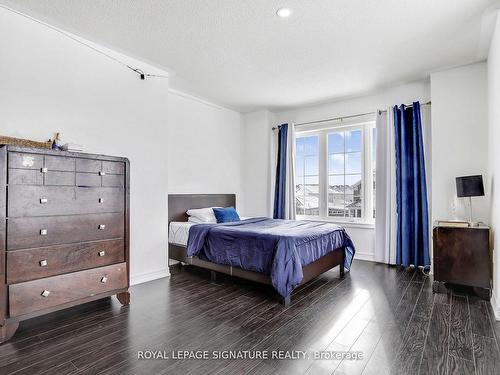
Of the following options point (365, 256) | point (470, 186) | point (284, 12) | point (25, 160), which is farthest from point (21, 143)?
point (365, 256)

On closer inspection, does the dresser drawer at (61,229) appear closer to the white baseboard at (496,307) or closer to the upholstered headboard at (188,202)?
the upholstered headboard at (188,202)

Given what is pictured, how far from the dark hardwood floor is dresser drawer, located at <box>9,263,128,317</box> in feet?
0.70

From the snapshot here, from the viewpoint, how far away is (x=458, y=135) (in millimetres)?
3732

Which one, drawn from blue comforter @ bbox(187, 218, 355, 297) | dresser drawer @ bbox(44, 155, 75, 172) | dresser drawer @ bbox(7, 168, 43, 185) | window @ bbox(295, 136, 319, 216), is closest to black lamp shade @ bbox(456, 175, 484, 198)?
blue comforter @ bbox(187, 218, 355, 297)

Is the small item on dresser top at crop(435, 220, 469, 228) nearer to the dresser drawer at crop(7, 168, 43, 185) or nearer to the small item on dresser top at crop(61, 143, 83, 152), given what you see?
the small item on dresser top at crop(61, 143, 83, 152)

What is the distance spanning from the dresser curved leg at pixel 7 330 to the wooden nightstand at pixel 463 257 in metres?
3.97

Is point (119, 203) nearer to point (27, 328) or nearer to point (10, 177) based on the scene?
point (10, 177)

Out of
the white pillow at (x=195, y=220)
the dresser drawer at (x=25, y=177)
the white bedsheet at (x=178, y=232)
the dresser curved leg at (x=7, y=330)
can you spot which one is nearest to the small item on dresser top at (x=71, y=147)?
the dresser drawer at (x=25, y=177)

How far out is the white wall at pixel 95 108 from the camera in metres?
2.69

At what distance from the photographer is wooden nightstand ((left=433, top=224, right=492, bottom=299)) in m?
3.02

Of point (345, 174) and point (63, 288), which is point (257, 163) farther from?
point (63, 288)

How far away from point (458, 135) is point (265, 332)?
135 inches

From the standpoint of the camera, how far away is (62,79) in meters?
3.00

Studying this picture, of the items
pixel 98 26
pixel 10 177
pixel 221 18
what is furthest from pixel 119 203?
pixel 221 18
